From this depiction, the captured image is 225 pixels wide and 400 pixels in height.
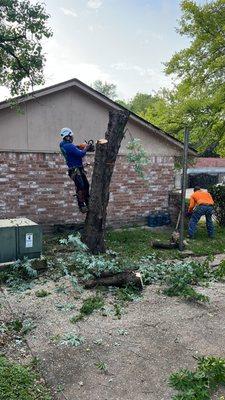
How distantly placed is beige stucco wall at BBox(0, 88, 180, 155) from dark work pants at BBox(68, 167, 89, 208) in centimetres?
206

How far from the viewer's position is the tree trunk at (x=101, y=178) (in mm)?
8344

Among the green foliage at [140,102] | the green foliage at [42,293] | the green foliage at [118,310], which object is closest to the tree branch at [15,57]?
the green foliage at [42,293]

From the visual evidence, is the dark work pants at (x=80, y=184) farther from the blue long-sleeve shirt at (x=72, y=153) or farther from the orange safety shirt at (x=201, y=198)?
the orange safety shirt at (x=201, y=198)

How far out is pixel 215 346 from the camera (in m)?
4.69

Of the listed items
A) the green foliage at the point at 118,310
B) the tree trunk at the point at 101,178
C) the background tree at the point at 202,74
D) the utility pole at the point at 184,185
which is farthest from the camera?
the background tree at the point at 202,74

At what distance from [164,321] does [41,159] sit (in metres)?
6.41

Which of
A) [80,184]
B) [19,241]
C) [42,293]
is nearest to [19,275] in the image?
[19,241]

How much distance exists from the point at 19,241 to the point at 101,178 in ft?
8.05

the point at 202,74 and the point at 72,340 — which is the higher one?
the point at 202,74

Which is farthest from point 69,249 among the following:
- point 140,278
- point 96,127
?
point 96,127

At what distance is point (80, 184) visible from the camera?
876cm

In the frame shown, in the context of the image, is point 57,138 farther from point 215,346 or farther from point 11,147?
point 215,346

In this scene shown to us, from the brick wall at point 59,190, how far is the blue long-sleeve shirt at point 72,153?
211 centimetres

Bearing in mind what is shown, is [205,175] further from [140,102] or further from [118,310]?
[140,102]
